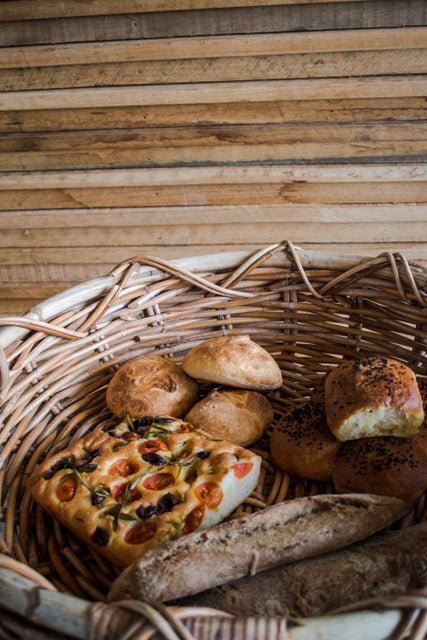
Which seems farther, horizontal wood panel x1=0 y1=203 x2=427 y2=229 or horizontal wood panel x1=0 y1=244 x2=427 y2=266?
horizontal wood panel x1=0 y1=244 x2=427 y2=266

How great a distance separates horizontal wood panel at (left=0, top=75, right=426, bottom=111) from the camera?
328 centimetres

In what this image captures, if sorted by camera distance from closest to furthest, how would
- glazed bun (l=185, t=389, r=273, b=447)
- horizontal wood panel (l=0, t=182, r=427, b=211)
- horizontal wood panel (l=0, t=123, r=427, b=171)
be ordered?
glazed bun (l=185, t=389, r=273, b=447) → horizontal wood panel (l=0, t=123, r=427, b=171) → horizontal wood panel (l=0, t=182, r=427, b=211)

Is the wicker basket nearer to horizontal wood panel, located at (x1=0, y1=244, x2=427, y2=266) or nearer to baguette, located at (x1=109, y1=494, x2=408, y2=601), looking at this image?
baguette, located at (x1=109, y1=494, x2=408, y2=601)

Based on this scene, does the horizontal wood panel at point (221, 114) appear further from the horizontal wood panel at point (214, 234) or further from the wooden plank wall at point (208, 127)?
the horizontal wood panel at point (214, 234)

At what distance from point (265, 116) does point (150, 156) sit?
26.4 inches

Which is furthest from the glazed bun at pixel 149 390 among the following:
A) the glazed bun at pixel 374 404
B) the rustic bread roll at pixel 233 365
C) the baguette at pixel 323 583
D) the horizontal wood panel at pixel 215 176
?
the horizontal wood panel at pixel 215 176

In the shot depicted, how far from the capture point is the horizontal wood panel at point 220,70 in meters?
3.24

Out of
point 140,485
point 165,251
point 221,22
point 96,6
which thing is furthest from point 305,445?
point 96,6

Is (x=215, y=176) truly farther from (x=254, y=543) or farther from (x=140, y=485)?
(x=254, y=543)

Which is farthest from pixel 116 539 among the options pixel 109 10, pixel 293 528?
pixel 109 10

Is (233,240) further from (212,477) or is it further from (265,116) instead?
(212,477)

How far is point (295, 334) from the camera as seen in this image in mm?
2188

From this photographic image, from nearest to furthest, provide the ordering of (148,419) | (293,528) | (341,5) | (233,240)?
(293,528)
(148,419)
(341,5)
(233,240)

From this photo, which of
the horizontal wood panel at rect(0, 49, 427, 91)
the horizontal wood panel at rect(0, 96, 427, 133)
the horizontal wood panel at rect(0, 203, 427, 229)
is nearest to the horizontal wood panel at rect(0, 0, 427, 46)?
the horizontal wood panel at rect(0, 49, 427, 91)
